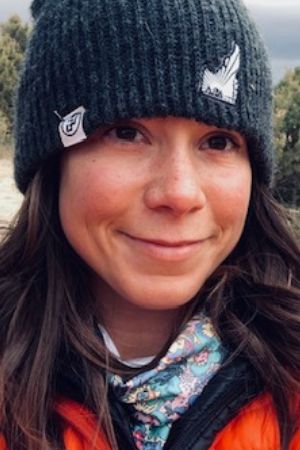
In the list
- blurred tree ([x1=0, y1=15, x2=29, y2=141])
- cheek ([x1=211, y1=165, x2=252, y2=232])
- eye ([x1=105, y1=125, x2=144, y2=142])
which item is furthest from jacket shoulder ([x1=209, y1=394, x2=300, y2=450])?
blurred tree ([x1=0, y1=15, x2=29, y2=141])

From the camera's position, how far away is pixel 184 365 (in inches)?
70.4

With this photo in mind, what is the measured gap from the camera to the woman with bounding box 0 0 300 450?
1.65 metres

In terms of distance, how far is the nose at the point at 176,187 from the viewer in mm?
1579

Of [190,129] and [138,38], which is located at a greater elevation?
[138,38]

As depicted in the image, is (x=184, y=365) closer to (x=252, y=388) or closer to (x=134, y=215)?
(x=252, y=388)

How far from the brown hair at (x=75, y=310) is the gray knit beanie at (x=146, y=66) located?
0.21 meters

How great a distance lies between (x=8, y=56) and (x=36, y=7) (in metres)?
15.2

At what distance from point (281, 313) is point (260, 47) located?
2.13 feet

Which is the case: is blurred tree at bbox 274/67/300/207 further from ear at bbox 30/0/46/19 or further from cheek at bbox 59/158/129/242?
cheek at bbox 59/158/129/242

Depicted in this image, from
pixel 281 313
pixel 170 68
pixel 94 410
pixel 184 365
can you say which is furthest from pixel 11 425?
pixel 170 68

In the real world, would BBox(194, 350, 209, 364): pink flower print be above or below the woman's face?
below

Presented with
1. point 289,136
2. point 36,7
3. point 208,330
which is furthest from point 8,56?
point 208,330

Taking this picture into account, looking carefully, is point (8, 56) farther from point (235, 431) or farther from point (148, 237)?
point (235, 431)

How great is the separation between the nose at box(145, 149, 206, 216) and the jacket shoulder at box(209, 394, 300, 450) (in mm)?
478
